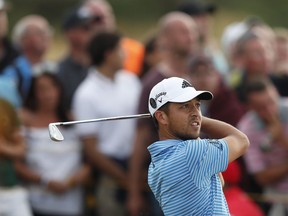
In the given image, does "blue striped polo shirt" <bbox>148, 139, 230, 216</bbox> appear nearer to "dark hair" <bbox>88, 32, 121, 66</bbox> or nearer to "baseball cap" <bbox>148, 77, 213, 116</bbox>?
"baseball cap" <bbox>148, 77, 213, 116</bbox>

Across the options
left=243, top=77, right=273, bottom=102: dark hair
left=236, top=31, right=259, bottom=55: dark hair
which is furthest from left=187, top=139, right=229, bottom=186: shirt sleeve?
left=236, top=31, right=259, bottom=55: dark hair

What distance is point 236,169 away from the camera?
11.1 m

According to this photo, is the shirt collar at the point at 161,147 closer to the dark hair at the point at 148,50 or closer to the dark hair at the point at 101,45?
the dark hair at the point at 101,45

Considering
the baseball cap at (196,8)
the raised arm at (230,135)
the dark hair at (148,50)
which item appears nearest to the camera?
the raised arm at (230,135)

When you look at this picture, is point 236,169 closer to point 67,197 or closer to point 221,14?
point 67,197

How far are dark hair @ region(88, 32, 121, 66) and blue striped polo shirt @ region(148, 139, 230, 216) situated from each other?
4.31m

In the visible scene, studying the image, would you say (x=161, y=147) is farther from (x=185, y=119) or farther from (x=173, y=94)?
(x=173, y=94)

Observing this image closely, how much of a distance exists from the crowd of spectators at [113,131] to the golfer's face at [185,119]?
3206 millimetres

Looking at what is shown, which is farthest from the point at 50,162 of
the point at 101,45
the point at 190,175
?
the point at 190,175

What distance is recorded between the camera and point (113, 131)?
11961mm

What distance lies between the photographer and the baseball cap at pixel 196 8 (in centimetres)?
1394

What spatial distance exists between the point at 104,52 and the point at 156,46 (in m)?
1.03

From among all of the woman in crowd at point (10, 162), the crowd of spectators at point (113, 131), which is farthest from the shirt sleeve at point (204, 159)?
the woman in crowd at point (10, 162)

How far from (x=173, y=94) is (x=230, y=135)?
1.84ft
